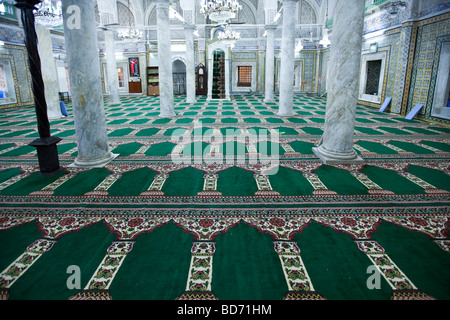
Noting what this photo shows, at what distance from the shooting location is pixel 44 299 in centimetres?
130

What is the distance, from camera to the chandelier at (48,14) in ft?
19.1

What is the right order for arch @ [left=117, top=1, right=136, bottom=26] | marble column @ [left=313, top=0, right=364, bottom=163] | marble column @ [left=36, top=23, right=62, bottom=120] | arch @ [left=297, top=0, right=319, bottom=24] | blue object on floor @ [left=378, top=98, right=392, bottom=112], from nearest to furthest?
marble column @ [left=313, top=0, right=364, bottom=163]
marble column @ [left=36, top=23, right=62, bottom=120]
blue object on floor @ [left=378, top=98, right=392, bottom=112]
arch @ [left=297, top=0, right=319, bottom=24]
arch @ [left=117, top=1, right=136, bottom=26]

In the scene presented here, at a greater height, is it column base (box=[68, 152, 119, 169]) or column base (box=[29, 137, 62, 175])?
column base (box=[29, 137, 62, 175])

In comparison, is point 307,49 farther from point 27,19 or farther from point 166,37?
point 27,19

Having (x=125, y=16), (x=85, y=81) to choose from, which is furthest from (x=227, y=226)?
(x=125, y=16)

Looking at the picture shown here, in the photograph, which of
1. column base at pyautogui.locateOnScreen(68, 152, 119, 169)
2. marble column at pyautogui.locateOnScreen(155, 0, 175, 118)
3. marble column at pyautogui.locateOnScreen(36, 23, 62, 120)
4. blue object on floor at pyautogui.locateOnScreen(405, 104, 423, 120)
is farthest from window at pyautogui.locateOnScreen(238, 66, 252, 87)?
column base at pyautogui.locateOnScreen(68, 152, 119, 169)

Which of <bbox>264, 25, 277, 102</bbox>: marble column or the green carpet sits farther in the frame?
<bbox>264, 25, 277, 102</bbox>: marble column

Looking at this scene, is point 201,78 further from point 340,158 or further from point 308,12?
point 340,158

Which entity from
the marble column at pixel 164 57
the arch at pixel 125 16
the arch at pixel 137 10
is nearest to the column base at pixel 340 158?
the marble column at pixel 164 57

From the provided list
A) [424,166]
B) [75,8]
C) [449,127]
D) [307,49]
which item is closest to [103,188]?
[75,8]

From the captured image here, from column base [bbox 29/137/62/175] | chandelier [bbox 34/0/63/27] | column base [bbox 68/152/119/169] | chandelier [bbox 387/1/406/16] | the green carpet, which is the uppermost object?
chandelier [bbox 387/1/406/16]

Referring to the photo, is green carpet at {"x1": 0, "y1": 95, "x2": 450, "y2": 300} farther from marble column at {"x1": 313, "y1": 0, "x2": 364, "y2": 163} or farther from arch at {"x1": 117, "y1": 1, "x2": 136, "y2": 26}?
arch at {"x1": 117, "y1": 1, "x2": 136, "y2": 26}

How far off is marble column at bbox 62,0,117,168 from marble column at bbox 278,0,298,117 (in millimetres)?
4553

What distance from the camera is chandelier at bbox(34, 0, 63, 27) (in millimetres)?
5828
